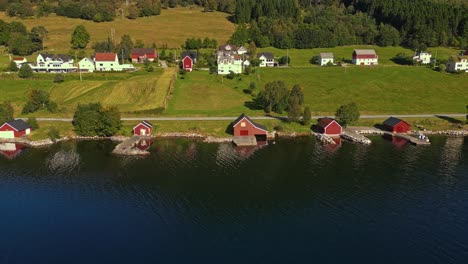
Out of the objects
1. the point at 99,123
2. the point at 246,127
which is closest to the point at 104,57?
the point at 99,123

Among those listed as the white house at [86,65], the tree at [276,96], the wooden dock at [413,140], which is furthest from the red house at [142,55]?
the wooden dock at [413,140]

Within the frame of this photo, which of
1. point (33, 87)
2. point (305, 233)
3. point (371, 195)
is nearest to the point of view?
point (305, 233)

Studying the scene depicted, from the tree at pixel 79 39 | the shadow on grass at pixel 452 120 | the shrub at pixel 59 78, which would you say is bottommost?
the shadow on grass at pixel 452 120

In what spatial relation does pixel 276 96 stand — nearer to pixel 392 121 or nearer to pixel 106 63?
pixel 392 121

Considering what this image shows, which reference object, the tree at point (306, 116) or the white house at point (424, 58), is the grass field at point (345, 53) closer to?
the white house at point (424, 58)

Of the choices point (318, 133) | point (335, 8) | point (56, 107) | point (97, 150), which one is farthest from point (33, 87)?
point (335, 8)

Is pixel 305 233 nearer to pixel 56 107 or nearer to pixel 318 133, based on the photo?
pixel 318 133
